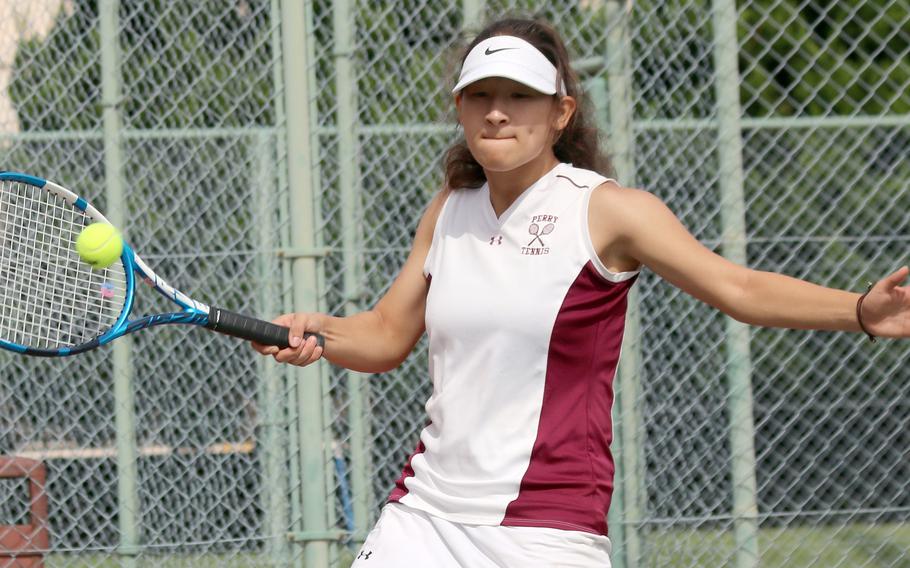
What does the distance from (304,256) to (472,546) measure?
1.70 metres

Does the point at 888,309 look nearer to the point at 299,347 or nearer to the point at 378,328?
the point at 378,328

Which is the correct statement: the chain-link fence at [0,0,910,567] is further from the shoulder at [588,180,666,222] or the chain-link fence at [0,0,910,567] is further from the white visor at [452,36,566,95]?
the shoulder at [588,180,666,222]

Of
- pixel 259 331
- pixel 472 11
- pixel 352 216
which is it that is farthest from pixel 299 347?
pixel 472 11

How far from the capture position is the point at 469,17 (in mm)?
4332

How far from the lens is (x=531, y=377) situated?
241 cm

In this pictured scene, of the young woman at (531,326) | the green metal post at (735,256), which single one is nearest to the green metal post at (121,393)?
the green metal post at (735,256)

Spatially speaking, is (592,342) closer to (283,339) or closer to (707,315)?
(283,339)

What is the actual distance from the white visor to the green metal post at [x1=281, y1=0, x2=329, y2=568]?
152cm

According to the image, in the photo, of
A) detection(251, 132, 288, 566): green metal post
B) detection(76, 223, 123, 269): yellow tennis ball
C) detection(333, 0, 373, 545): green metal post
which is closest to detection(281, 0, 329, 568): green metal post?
detection(333, 0, 373, 545): green metal post

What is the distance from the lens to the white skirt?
2.38 m

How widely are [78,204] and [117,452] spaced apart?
6.61 feet

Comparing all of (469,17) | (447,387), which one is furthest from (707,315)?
(447,387)

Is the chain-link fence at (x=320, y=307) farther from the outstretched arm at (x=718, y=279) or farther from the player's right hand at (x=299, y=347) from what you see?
the outstretched arm at (x=718, y=279)

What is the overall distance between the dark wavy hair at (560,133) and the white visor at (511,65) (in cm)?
7
